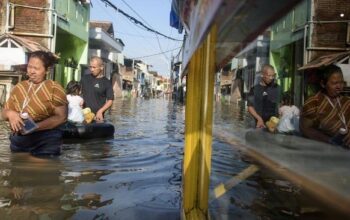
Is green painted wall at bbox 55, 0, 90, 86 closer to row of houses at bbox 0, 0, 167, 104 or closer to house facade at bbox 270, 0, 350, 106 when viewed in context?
row of houses at bbox 0, 0, 167, 104

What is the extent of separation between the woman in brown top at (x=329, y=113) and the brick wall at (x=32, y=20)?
19791mm

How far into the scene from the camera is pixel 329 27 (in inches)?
80.7

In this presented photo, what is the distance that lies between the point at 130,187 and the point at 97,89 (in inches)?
170

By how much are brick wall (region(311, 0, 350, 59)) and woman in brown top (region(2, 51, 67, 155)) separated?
12.3 ft

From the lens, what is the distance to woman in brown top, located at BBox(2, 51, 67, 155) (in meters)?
5.23

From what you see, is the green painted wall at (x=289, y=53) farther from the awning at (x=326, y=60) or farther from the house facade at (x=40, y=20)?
the house facade at (x=40, y=20)

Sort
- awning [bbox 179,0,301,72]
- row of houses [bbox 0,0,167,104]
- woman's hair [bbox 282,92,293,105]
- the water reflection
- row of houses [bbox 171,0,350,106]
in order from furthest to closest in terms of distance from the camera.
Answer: row of houses [bbox 0,0,167,104], the water reflection, woman's hair [bbox 282,92,293,105], row of houses [bbox 171,0,350,106], awning [bbox 179,0,301,72]

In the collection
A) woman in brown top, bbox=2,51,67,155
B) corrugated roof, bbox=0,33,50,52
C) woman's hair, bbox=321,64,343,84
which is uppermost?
corrugated roof, bbox=0,33,50,52

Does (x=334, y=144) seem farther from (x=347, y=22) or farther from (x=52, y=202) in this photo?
(x=52, y=202)

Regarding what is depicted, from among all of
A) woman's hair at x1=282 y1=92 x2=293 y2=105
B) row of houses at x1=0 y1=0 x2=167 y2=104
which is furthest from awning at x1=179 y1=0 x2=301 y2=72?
row of houses at x1=0 y1=0 x2=167 y2=104

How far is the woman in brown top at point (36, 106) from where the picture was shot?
5.23 meters

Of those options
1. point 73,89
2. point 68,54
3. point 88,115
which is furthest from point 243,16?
point 68,54

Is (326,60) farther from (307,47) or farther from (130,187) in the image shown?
(130,187)

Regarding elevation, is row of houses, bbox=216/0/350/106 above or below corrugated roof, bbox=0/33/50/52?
below
